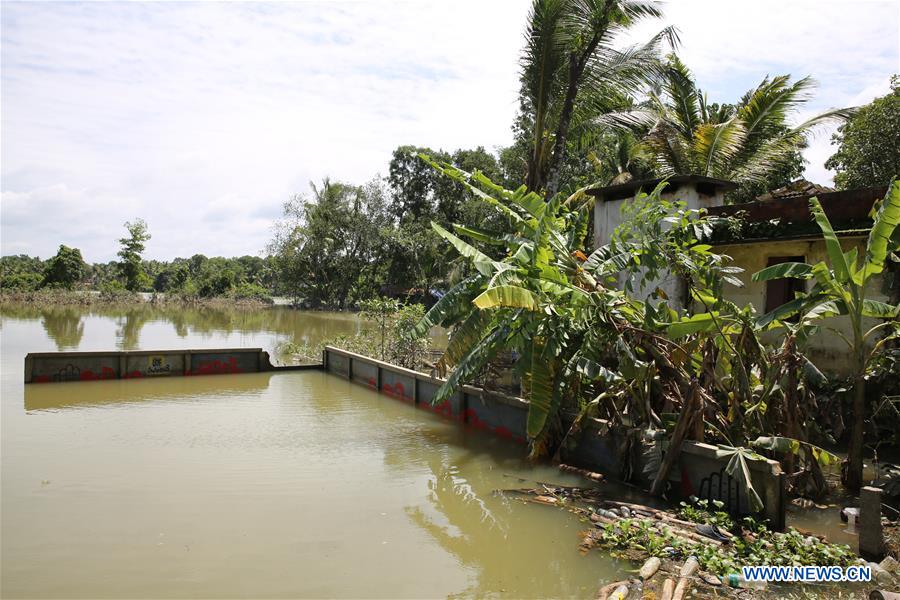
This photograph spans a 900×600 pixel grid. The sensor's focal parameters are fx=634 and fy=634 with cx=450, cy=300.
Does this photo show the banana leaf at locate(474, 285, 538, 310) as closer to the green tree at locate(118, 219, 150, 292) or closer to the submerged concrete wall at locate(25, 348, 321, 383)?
the submerged concrete wall at locate(25, 348, 321, 383)

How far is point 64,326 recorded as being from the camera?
95.8 feet

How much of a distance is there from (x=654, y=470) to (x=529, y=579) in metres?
2.59

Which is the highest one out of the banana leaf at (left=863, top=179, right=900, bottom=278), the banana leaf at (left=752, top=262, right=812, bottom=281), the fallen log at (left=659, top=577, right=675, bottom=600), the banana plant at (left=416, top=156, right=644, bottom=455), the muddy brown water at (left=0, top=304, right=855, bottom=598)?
the banana leaf at (left=863, top=179, right=900, bottom=278)

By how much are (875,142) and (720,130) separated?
15.1ft

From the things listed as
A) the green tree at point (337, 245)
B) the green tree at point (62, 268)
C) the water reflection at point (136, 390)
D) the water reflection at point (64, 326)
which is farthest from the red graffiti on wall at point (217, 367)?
the green tree at point (62, 268)

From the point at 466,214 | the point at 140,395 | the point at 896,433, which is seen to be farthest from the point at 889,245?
the point at 466,214

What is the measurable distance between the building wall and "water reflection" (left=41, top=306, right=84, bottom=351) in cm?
2015

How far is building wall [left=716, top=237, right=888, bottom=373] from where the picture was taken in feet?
32.5

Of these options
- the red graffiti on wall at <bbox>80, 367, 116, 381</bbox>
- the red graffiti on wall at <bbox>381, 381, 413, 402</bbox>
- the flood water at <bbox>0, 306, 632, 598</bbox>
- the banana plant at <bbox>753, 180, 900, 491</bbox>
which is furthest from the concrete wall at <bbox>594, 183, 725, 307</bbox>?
the red graffiti on wall at <bbox>80, 367, 116, 381</bbox>

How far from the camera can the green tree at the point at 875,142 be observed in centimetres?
1542

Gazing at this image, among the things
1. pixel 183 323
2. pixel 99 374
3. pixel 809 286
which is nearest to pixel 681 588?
pixel 809 286

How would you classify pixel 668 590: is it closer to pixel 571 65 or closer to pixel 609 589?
pixel 609 589

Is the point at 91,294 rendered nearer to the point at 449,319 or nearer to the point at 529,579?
the point at 449,319

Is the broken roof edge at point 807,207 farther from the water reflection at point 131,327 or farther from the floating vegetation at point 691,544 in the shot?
the water reflection at point 131,327
